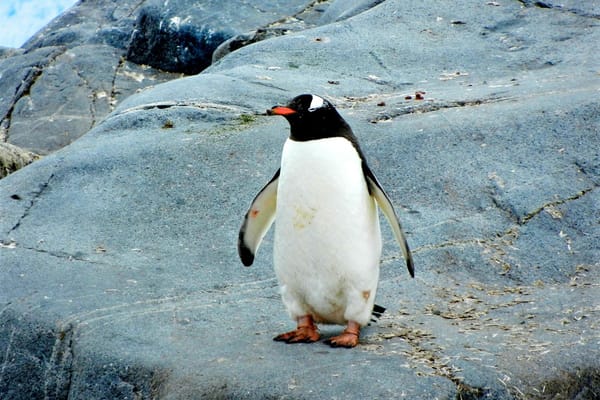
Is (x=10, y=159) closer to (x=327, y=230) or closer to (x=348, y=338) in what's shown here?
(x=327, y=230)

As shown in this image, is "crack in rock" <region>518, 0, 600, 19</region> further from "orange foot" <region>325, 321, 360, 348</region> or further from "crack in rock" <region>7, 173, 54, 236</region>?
"orange foot" <region>325, 321, 360, 348</region>

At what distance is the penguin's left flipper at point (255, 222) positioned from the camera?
403 cm

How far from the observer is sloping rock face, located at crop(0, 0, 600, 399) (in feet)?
11.3

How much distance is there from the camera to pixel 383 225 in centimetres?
545

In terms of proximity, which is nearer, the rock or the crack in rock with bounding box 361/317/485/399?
the crack in rock with bounding box 361/317/485/399

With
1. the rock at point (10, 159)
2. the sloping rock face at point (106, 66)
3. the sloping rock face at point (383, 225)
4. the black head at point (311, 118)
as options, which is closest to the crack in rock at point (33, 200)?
the sloping rock face at point (383, 225)

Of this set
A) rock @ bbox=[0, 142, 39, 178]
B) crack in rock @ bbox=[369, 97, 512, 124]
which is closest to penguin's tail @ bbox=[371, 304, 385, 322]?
crack in rock @ bbox=[369, 97, 512, 124]

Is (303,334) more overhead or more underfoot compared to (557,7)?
more overhead

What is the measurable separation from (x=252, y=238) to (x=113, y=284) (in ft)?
2.93

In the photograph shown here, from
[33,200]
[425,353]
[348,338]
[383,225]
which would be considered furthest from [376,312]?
[33,200]

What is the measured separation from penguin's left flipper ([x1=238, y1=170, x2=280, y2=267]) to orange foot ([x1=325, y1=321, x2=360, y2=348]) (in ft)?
2.04

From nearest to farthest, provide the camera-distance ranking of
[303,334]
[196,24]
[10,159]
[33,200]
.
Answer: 1. [303,334]
2. [33,200]
3. [10,159]
4. [196,24]

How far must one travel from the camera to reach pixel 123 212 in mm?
5547

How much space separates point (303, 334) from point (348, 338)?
0.21 meters
